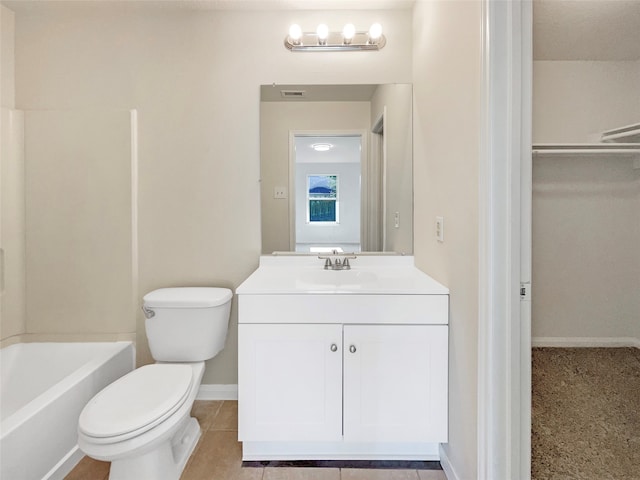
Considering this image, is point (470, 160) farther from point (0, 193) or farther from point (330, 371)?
point (0, 193)

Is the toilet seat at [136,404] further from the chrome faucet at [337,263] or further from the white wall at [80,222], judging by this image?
the chrome faucet at [337,263]

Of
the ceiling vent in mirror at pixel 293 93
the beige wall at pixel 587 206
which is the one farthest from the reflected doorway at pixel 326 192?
the beige wall at pixel 587 206

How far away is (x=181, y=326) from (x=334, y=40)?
1820 mm

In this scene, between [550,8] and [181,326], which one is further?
[550,8]

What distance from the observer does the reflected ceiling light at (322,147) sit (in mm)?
2097

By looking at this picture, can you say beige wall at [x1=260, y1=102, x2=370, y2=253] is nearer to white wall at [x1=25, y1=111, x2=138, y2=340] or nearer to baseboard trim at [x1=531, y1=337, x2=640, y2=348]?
white wall at [x1=25, y1=111, x2=138, y2=340]

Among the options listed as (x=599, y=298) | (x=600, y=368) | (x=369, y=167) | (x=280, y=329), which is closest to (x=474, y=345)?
(x=280, y=329)

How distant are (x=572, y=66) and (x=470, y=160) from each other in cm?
196

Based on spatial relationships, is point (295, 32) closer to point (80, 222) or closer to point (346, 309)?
point (346, 309)

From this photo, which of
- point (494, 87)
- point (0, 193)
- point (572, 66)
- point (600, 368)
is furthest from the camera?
point (572, 66)

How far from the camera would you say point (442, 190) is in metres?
1.57

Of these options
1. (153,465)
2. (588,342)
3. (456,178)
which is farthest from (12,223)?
(588,342)

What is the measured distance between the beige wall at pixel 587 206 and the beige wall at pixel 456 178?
48.6 inches

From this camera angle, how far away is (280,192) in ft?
6.93
